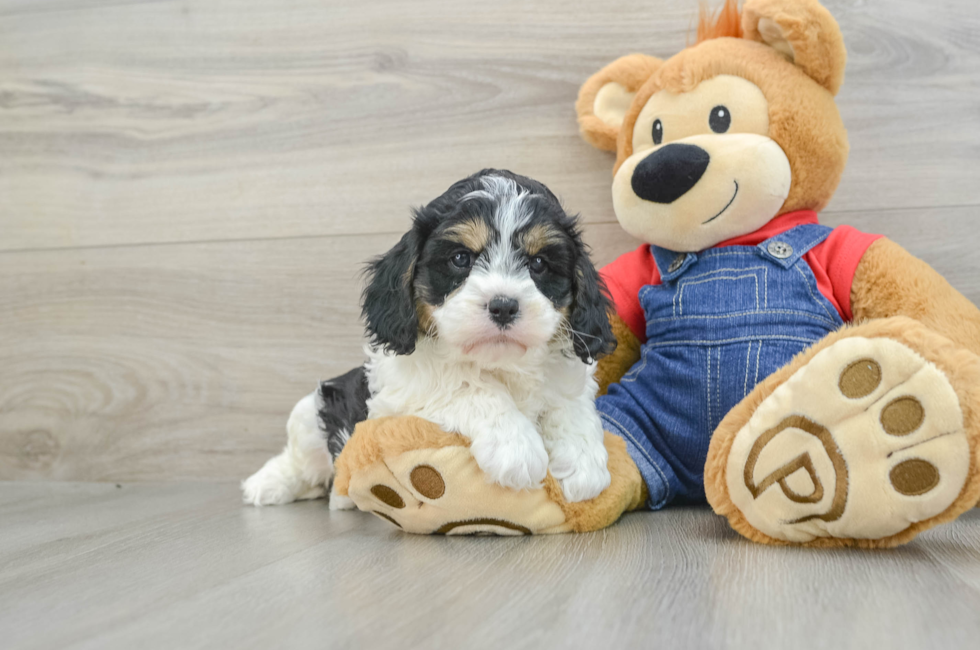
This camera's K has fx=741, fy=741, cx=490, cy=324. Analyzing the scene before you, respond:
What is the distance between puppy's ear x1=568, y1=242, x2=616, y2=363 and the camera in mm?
1401

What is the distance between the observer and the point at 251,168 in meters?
2.32

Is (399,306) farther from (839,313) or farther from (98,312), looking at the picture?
(98,312)

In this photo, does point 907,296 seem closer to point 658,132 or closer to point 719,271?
point 719,271

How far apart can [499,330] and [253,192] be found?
1367 millimetres

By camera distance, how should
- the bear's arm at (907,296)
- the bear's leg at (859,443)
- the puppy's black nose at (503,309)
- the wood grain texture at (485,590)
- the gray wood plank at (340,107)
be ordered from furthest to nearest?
the gray wood plank at (340,107), the bear's arm at (907,296), the puppy's black nose at (503,309), the bear's leg at (859,443), the wood grain texture at (485,590)

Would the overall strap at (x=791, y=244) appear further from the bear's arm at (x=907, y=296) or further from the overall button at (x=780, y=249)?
the bear's arm at (x=907, y=296)

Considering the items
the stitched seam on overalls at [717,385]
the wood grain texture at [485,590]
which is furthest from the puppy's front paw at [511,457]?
the stitched seam on overalls at [717,385]

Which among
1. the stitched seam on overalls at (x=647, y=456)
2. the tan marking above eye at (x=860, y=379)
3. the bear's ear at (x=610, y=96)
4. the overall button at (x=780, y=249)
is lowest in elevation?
the stitched seam on overalls at (x=647, y=456)

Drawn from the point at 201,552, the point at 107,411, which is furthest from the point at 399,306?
the point at 107,411

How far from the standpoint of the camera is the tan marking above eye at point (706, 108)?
5.33ft

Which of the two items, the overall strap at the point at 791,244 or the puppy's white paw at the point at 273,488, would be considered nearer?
the overall strap at the point at 791,244

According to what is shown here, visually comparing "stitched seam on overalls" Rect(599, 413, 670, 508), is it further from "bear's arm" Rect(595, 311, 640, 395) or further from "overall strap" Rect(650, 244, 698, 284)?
"overall strap" Rect(650, 244, 698, 284)

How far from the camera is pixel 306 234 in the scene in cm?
229

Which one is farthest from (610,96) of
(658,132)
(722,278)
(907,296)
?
(907,296)
